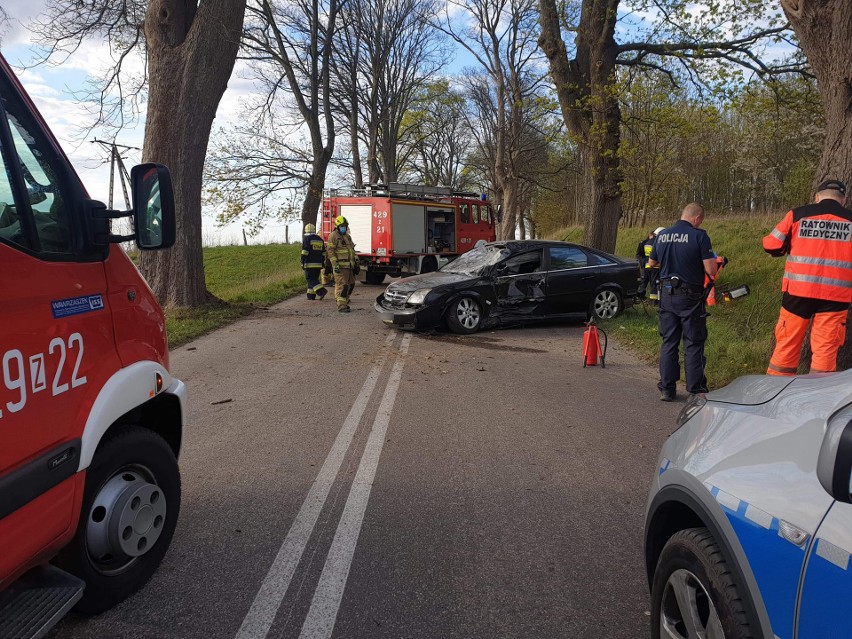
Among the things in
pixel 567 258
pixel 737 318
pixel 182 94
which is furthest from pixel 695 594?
pixel 182 94

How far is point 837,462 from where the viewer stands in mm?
1387

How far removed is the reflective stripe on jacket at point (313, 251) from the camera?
1409cm

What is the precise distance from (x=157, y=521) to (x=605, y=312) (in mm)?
9468

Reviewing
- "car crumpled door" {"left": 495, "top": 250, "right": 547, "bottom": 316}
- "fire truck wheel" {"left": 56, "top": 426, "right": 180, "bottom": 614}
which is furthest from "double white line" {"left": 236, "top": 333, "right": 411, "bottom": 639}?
"car crumpled door" {"left": 495, "top": 250, "right": 547, "bottom": 316}

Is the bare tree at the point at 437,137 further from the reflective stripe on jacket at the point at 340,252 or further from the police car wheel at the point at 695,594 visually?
the police car wheel at the point at 695,594

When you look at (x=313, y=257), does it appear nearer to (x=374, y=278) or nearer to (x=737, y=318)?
(x=374, y=278)

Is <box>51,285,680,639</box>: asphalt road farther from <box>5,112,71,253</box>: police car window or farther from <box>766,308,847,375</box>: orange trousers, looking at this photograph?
<box>5,112,71,253</box>: police car window

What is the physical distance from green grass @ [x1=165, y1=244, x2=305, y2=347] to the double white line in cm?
559

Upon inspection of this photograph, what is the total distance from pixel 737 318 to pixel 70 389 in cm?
1157

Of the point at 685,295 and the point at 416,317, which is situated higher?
the point at 685,295

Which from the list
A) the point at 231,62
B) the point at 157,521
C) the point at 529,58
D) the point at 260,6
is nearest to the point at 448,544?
the point at 157,521

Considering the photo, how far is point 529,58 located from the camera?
97.3 feet

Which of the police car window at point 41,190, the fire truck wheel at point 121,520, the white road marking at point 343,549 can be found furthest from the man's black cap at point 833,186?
the police car window at point 41,190

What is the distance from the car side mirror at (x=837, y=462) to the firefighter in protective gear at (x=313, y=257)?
→ 13.3 meters
